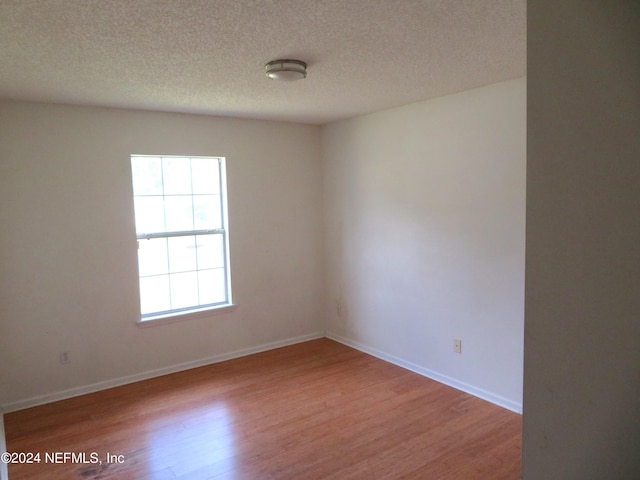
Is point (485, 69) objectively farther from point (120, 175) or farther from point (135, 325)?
point (135, 325)

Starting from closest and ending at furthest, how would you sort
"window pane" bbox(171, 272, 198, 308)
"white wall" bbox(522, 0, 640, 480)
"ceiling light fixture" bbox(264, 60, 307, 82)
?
"white wall" bbox(522, 0, 640, 480) → "ceiling light fixture" bbox(264, 60, 307, 82) → "window pane" bbox(171, 272, 198, 308)

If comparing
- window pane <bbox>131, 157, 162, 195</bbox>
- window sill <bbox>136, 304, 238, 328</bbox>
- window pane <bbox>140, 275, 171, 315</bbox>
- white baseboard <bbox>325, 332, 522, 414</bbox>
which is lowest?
white baseboard <bbox>325, 332, 522, 414</bbox>

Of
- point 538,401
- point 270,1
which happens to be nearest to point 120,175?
point 270,1

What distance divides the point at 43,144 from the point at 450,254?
340cm

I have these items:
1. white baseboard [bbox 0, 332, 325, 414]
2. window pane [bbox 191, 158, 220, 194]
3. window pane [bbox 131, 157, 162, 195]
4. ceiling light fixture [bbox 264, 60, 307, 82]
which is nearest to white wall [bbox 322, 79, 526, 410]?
white baseboard [bbox 0, 332, 325, 414]

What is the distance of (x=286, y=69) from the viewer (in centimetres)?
248

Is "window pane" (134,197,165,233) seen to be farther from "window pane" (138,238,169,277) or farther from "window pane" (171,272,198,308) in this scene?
"window pane" (171,272,198,308)

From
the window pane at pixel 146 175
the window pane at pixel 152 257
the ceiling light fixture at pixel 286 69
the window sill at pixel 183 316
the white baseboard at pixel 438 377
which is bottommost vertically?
the white baseboard at pixel 438 377

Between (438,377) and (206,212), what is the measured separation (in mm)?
2681

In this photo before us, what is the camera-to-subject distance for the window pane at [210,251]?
166 inches

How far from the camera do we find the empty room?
0.94 m

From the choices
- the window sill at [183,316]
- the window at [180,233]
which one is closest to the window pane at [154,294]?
the window at [180,233]

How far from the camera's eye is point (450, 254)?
352 cm

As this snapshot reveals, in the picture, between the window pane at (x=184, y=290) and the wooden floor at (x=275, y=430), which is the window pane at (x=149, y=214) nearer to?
the window pane at (x=184, y=290)
